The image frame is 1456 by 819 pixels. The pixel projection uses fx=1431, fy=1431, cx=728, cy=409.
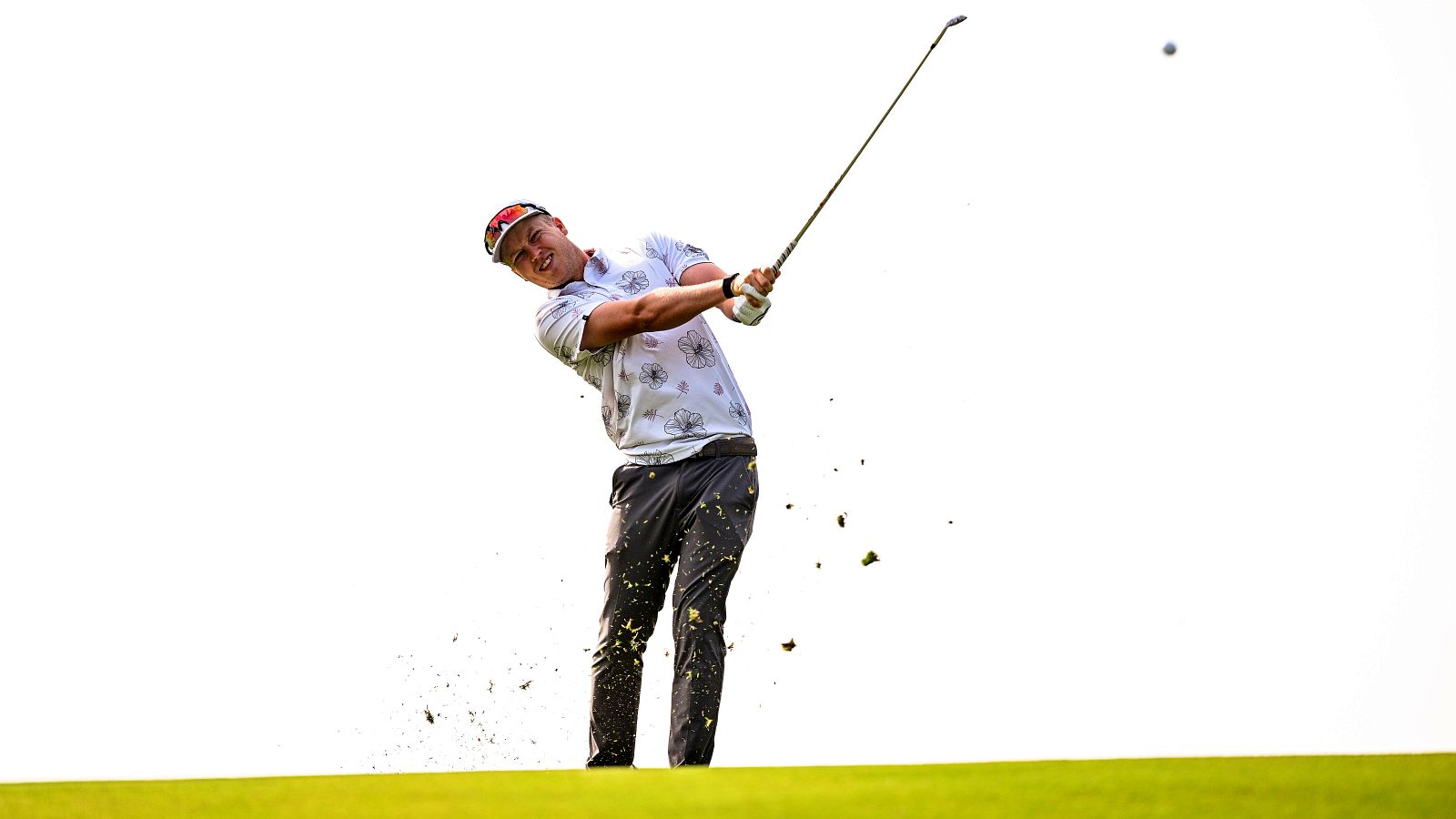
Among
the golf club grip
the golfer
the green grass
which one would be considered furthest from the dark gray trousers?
the green grass

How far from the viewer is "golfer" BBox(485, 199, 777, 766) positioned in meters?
3.38

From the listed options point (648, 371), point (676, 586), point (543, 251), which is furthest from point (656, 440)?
point (543, 251)

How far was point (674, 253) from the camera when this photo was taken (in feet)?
12.5

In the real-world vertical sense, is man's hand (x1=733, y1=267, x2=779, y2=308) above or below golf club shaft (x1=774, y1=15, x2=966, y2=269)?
below

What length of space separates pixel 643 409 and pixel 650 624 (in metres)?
0.55

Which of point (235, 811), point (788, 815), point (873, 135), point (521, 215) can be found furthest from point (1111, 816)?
A: point (521, 215)

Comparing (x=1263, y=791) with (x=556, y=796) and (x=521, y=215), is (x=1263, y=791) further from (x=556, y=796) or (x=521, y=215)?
(x=521, y=215)

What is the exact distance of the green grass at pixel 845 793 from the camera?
2092 millimetres

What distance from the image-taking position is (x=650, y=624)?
3619 millimetres

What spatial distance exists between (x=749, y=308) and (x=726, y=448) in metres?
0.37

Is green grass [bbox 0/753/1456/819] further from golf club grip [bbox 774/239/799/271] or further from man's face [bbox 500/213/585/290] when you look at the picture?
man's face [bbox 500/213/585/290]

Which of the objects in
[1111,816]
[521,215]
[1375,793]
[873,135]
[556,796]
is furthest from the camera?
[521,215]

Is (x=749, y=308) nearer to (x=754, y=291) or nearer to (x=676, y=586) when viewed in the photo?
(x=754, y=291)

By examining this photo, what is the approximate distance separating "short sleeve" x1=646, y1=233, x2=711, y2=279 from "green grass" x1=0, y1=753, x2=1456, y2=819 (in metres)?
1.50
